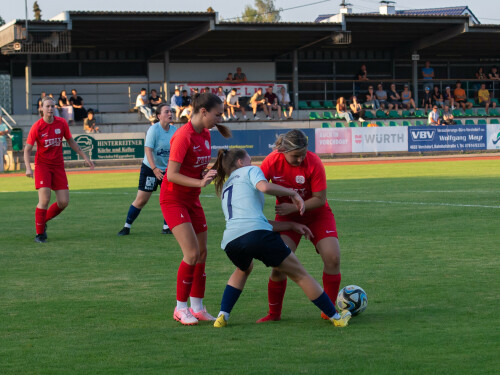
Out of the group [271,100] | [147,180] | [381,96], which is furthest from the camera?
[381,96]

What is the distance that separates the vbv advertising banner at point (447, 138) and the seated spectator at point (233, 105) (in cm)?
806

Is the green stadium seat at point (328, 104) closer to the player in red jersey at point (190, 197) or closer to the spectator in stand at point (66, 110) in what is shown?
the spectator in stand at point (66, 110)

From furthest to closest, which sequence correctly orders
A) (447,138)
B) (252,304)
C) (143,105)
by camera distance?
(447,138) < (143,105) < (252,304)

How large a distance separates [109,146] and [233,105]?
7924 mm

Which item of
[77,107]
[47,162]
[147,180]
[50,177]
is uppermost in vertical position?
[77,107]

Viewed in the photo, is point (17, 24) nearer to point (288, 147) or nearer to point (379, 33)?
point (379, 33)

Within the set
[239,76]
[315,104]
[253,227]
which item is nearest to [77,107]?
[239,76]

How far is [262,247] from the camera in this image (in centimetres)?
595

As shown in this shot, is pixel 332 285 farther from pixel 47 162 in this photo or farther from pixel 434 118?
pixel 434 118

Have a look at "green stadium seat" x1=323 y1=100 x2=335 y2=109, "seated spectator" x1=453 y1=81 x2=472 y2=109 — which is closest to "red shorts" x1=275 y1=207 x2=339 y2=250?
"green stadium seat" x1=323 y1=100 x2=335 y2=109

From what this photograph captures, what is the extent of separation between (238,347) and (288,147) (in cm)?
163

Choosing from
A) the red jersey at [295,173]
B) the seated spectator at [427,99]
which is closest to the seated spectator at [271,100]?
the seated spectator at [427,99]

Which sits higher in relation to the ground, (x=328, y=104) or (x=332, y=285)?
(x=328, y=104)

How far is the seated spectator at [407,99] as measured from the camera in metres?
43.2
